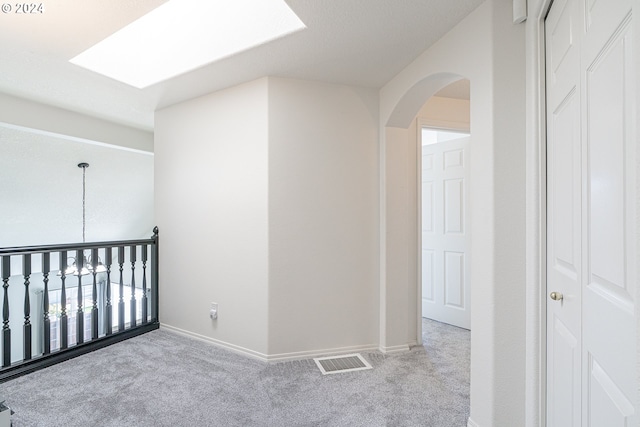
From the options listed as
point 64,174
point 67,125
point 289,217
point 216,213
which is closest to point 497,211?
point 289,217

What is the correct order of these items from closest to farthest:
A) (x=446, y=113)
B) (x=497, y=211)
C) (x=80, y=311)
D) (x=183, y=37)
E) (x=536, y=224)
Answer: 1. (x=536, y=224)
2. (x=497, y=211)
3. (x=183, y=37)
4. (x=80, y=311)
5. (x=446, y=113)

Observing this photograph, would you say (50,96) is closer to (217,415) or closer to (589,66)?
(217,415)

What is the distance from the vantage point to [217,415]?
187 cm

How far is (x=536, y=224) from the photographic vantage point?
4.75ft

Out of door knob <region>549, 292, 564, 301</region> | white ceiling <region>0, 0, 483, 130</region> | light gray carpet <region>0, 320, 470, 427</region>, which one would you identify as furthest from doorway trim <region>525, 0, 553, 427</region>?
light gray carpet <region>0, 320, 470, 427</region>

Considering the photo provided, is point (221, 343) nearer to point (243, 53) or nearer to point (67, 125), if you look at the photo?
point (243, 53)

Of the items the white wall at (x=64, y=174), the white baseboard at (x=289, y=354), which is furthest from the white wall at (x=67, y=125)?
the white baseboard at (x=289, y=354)

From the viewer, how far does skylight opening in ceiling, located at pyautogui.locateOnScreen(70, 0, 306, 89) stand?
6.69 feet

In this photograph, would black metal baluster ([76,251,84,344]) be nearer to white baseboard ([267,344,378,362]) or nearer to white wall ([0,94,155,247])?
white wall ([0,94,155,247])

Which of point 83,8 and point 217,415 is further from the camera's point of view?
point 217,415

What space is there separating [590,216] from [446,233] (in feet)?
8.42

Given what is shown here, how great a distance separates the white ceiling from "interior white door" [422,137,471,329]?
1.25 meters

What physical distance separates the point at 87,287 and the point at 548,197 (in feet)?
27.3

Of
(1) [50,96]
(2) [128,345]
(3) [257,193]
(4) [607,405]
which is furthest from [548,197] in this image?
(1) [50,96]
